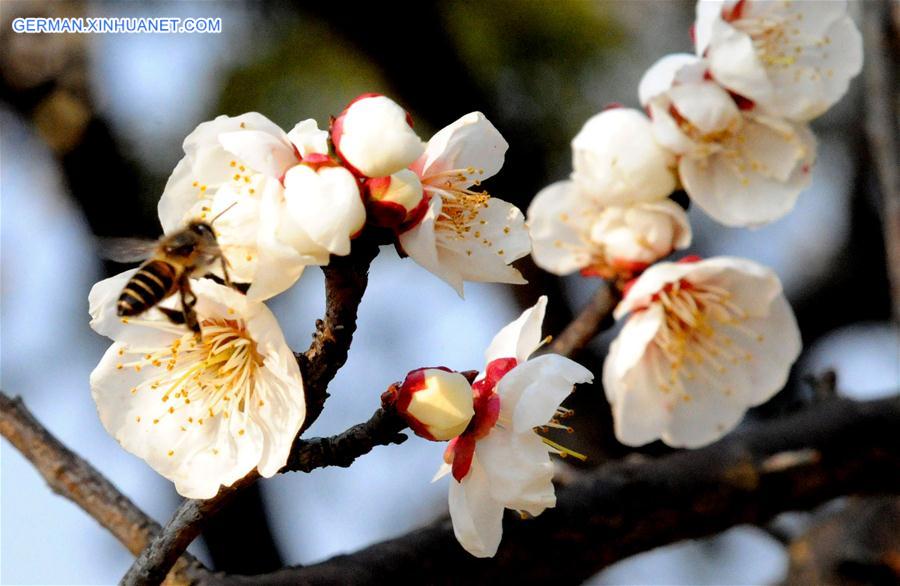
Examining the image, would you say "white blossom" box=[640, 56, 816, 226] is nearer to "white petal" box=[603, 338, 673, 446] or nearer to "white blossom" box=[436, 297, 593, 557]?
"white petal" box=[603, 338, 673, 446]

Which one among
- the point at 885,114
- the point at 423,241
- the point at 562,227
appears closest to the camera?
the point at 423,241

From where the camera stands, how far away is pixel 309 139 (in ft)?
3.66

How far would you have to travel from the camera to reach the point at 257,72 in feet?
9.94

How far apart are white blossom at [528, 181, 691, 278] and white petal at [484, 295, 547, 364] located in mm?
664

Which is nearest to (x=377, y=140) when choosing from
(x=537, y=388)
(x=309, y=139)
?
(x=309, y=139)

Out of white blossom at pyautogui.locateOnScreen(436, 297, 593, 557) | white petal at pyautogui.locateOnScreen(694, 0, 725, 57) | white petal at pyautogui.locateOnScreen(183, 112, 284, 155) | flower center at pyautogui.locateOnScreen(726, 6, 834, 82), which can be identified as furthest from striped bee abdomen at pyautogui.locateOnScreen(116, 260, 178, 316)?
flower center at pyautogui.locateOnScreen(726, 6, 834, 82)

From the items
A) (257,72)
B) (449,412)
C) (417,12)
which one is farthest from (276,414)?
(417,12)

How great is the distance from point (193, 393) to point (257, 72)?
1949mm

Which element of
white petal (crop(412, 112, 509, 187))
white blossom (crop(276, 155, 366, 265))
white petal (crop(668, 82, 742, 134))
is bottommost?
white petal (crop(668, 82, 742, 134))

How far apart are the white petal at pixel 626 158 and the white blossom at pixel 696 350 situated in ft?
0.48

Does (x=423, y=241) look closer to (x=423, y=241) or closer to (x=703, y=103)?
(x=423, y=241)

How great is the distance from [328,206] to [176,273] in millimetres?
267

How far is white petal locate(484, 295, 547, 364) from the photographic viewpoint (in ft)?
4.13

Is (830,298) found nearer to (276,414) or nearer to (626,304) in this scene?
(626,304)
